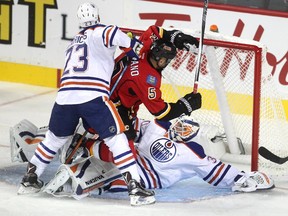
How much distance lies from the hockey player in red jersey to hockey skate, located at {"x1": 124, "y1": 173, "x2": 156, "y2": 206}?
327mm

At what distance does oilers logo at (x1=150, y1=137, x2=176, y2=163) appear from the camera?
20.1 ft

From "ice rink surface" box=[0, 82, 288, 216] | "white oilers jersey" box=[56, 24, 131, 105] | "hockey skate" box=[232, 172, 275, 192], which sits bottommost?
"ice rink surface" box=[0, 82, 288, 216]

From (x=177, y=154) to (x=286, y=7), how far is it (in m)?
2.13

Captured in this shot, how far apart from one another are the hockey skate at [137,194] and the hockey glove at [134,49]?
619 millimetres

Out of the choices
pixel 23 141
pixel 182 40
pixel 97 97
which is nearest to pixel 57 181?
pixel 97 97

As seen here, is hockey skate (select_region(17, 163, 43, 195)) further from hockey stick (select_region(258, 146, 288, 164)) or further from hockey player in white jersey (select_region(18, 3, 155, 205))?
hockey stick (select_region(258, 146, 288, 164))

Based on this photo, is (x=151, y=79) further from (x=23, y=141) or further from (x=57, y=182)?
(x=23, y=141)

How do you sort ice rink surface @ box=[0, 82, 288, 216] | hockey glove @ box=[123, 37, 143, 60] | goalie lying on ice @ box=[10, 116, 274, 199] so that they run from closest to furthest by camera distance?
ice rink surface @ box=[0, 82, 288, 216] < hockey glove @ box=[123, 37, 143, 60] < goalie lying on ice @ box=[10, 116, 274, 199]

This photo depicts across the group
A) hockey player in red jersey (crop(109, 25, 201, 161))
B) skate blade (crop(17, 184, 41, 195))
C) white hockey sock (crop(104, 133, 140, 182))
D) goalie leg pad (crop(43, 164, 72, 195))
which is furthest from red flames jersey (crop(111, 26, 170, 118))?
skate blade (crop(17, 184, 41, 195))

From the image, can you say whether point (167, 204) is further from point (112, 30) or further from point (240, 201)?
point (112, 30)

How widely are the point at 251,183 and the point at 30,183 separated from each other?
1183 mm

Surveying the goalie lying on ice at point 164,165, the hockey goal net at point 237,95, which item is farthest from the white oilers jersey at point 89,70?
the hockey goal net at point 237,95

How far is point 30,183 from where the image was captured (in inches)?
237

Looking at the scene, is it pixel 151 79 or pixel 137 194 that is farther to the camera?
pixel 151 79
